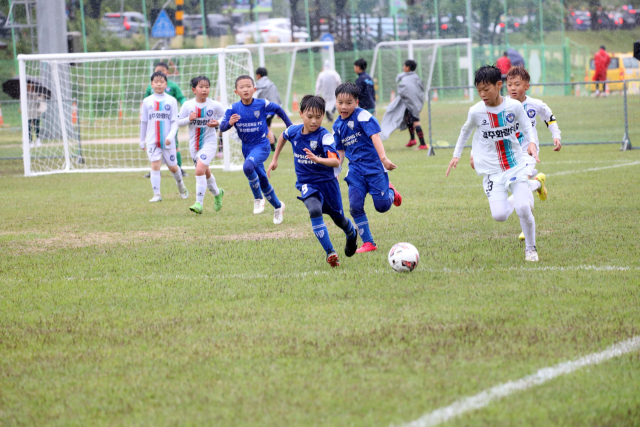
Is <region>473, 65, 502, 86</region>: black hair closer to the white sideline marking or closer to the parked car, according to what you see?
the white sideline marking

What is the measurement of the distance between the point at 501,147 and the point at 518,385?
10.8ft

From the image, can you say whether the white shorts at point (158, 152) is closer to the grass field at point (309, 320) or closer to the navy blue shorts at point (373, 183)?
the grass field at point (309, 320)

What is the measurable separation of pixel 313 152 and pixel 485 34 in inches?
1335

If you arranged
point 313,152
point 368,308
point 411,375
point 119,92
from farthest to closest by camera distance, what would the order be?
point 119,92 → point 313,152 → point 368,308 → point 411,375

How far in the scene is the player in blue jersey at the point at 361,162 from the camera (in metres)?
7.19

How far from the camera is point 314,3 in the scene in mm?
37688

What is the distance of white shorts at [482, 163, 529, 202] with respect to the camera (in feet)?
21.4

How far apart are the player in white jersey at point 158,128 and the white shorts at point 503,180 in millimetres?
6173

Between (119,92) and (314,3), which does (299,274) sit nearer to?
(119,92)

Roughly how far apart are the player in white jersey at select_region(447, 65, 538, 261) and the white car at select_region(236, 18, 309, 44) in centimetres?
3120

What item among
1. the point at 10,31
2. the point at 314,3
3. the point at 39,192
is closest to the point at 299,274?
the point at 39,192

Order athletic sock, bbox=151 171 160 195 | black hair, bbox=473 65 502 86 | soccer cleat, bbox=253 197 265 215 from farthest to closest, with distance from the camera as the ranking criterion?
Answer: athletic sock, bbox=151 171 160 195 → soccer cleat, bbox=253 197 265 215 → black hair, bbox=473 65 502 86

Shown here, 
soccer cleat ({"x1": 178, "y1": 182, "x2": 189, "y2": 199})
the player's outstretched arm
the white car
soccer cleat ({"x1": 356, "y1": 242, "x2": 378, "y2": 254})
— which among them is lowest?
soccer cleat ({"x1": 178, "y1": 182, "x2": 189, "y2": 199})

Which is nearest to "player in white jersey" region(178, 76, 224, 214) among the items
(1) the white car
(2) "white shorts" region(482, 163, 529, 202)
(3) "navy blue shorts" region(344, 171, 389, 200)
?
(3) "navy blue shorts" region(344, 171, 389, 200)
